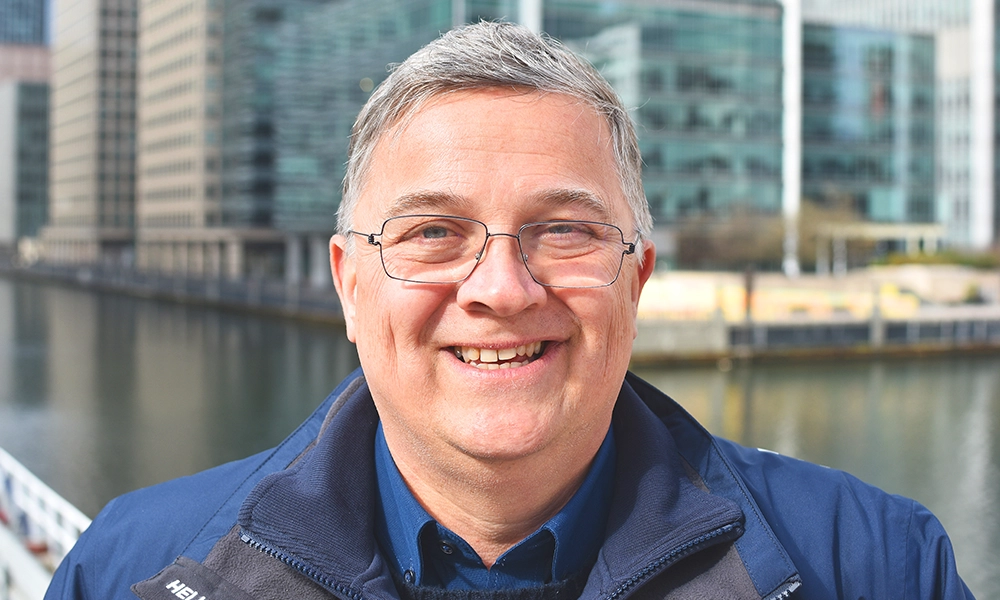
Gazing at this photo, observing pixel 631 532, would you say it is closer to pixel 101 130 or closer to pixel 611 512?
pixel 611 512

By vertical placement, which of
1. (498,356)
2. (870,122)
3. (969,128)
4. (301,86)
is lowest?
(498,356)

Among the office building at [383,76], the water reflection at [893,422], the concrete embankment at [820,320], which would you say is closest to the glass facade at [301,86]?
the office building at [383,76]

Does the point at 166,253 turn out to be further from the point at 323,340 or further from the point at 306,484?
the point at 306,484

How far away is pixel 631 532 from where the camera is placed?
5.13ft

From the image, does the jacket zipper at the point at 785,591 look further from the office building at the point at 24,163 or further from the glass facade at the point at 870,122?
the office building at the point at 24,163

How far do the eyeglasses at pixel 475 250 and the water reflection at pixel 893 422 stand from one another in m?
12.0

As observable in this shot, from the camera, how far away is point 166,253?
87.5m

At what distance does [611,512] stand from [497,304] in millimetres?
407

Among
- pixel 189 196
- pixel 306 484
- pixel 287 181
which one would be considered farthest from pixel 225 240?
pixel 306 484

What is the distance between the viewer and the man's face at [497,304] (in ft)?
5.02

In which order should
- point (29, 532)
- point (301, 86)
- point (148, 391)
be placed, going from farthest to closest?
1. point (301, 86)
2. point (148, 391)
3. point (29, 532)

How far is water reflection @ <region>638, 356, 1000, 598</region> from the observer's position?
1533cm

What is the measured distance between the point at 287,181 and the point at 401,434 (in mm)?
58863

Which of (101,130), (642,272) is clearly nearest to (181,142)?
(101,130)
